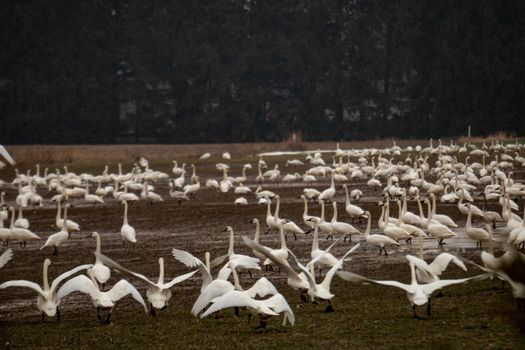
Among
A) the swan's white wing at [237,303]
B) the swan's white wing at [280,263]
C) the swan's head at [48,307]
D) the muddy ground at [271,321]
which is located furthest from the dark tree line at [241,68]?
the swan's white wing at [237,303]

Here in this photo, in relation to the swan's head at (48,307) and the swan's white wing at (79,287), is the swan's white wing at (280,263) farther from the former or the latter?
the swan's head at (48,307)

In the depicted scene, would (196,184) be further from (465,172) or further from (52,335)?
(52,335)

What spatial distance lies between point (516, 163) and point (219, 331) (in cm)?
2756

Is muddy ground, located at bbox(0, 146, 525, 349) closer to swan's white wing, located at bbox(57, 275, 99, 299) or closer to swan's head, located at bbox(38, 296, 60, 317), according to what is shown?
swan's head, located at bbox(38, 296, 60, 317)

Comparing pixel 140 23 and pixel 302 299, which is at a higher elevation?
pixel 140 23

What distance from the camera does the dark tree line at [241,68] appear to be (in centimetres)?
6662

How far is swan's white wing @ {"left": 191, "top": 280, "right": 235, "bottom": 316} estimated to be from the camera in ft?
35.0

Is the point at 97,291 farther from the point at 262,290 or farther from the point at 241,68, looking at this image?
the point at 241,68

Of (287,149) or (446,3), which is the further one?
(446,3)

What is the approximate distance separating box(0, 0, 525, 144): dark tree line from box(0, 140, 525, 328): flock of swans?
23.5 meters

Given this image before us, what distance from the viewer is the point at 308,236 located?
19.8 meters

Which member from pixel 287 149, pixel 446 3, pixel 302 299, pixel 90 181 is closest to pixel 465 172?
pixel 90 181

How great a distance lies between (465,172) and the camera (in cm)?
2817

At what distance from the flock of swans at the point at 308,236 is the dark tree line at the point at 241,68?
925 inches
